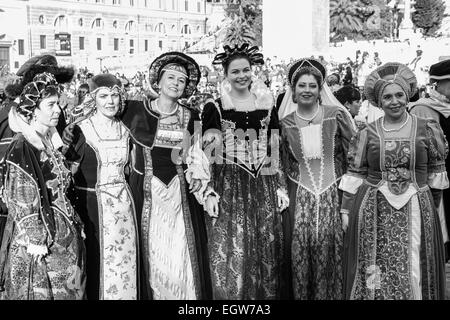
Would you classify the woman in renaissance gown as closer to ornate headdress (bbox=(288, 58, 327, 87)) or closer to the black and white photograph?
the black and white photograph

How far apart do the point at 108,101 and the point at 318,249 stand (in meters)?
A: 1.69

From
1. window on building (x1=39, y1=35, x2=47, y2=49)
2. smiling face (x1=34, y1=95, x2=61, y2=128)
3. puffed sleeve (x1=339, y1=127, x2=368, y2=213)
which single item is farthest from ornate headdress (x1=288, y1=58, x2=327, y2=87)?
window on building (x1=39, y1=35, x2=47, y2=49)

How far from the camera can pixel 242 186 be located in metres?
4.70

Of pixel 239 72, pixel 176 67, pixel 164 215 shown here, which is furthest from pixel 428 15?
pixel 164 215

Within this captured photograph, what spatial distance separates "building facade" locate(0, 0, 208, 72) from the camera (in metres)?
51.2

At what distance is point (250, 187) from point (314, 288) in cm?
80

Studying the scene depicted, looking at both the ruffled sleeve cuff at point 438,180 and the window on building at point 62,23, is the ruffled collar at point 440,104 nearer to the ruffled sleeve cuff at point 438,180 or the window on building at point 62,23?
the ruffled sleeve cuff at point 438,180

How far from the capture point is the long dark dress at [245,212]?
4.66m

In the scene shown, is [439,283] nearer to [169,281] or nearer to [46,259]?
[169,281]

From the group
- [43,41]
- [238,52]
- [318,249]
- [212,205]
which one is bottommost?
[318,249]

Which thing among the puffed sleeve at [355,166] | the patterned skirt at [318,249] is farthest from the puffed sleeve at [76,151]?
the puffed sleeve at [355,166]

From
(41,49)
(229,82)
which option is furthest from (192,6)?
(229,82)

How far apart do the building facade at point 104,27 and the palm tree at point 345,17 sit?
13.0 m

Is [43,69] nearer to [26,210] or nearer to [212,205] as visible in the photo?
[26,210]
